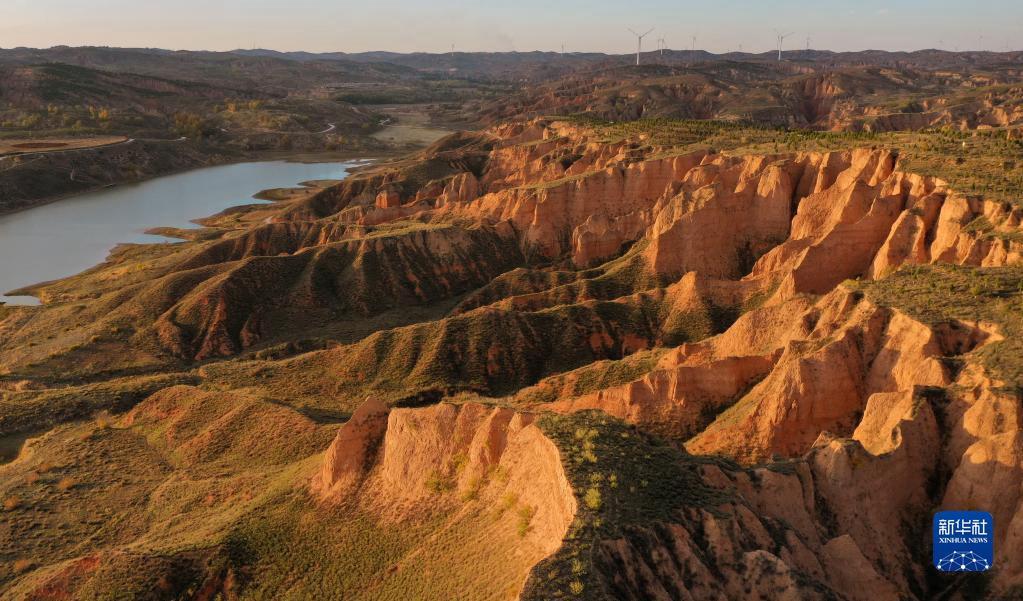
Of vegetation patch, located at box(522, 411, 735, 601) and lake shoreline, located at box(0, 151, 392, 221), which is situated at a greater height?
lake shoreline, located at box(0, 151, 392, 221)

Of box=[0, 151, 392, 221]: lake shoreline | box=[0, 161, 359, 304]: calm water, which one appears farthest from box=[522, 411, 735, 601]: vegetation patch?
box=[0, 151, 392, 221]: lake shoreline

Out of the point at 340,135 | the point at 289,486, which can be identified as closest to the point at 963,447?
the point at 289,486

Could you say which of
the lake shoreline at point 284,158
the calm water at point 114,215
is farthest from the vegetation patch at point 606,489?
the lake shoreline at point 284,158

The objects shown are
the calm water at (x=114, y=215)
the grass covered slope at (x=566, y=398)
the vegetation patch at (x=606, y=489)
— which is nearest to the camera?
the vegetation patch at (x=606, y=489)

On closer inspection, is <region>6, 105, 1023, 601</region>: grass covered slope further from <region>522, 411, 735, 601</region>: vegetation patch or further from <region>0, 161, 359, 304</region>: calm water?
<region>0, 161, 359, 304</region>: calm water

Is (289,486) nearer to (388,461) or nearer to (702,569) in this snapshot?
(388,461)

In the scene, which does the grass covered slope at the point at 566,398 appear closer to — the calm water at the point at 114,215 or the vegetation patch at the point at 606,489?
the vegetation patch at the point at 606,489
